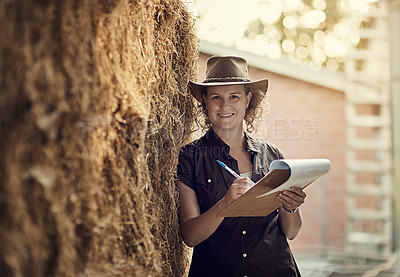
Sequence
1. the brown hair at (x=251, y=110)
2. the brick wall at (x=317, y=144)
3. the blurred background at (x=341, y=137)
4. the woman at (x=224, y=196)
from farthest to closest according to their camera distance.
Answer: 1. the brick wall at (x=317, y=144)
2. the blurred background at (x=341, y=137)
3. the brown hair at (x=251, y=110)
4. the woman at (x=224, y=196)

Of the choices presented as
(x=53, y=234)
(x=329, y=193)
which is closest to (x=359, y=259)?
(x=329, y=193)

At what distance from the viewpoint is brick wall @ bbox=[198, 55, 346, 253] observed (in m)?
5.17

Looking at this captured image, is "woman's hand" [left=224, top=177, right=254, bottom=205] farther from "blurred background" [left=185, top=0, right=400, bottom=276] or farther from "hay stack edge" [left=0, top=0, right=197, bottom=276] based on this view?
"blurred background" [left=185, top=0, right=400, bottom=276]

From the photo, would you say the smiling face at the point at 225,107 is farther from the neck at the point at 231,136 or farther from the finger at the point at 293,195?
the finger at the point at 293,195

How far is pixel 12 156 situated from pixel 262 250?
48.8 inches

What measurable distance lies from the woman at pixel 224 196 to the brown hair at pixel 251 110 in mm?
103

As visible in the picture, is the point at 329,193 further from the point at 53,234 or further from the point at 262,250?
the point at 53,234

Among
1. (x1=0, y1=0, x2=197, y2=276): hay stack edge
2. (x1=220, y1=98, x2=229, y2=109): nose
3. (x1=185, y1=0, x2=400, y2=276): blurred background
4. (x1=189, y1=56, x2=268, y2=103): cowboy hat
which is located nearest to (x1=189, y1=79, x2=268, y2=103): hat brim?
(x1=189, y1=56, x2=268, y2=103): cowboy hat

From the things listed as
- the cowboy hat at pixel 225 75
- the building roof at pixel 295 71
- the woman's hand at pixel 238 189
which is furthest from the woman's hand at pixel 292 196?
the building roof at pixel 295 71

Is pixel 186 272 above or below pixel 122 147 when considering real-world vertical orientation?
below

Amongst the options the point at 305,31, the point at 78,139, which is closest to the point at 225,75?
the point at 78,139

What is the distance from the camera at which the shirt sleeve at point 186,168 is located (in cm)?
194

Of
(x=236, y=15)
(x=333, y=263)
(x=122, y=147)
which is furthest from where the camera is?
(x=236, y=15)

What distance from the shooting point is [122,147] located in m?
1.39
